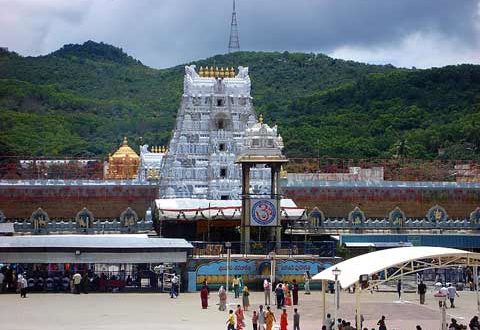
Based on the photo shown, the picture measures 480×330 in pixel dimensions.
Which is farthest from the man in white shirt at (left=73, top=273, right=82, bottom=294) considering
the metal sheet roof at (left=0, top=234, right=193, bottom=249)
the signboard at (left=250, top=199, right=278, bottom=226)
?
the signboard at (left=250, top=199, right=278, bottom=226)

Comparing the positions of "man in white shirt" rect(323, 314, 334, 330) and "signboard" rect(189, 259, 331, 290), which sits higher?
"signboard" rect(189, 259, 331, 290)

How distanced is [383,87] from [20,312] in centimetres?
9283

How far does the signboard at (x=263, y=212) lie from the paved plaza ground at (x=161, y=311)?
4.09 metres

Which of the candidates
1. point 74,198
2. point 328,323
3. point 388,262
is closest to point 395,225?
point 74,198

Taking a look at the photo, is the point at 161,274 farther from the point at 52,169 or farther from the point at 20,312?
the point at 52,169

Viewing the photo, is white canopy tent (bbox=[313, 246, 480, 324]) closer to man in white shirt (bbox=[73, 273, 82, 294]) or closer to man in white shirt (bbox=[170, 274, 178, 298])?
man in white shirt (bbox=[170, 274, 178, 298])

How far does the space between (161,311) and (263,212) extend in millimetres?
9899

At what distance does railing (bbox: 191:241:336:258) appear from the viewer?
36.1 metres

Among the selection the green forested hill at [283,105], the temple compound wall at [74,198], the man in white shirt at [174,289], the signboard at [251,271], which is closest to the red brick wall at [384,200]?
the temple compound wall at [74,198]

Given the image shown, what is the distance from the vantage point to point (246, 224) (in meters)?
37.1

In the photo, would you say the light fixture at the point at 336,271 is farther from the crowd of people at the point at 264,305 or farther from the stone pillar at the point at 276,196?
the stone pillar at the point at 276,196

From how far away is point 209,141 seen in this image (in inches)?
2212

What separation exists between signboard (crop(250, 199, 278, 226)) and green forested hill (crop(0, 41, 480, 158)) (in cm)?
5555

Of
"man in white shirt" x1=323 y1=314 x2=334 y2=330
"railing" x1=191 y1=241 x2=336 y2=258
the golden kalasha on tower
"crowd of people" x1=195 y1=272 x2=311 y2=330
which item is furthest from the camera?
the golden kalasha on tower
